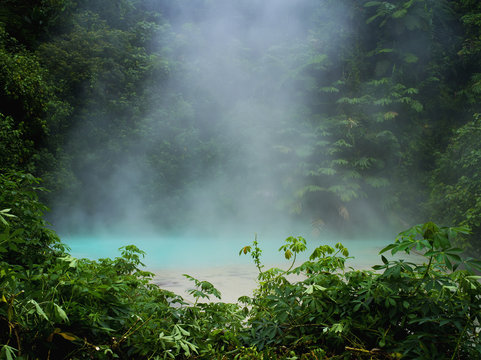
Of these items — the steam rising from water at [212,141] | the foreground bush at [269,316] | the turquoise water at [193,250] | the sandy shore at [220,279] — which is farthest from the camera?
the steam rising from water at [212,141]

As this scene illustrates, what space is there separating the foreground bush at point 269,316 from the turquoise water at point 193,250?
3973 mm

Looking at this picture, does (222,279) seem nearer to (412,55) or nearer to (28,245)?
(28,245)

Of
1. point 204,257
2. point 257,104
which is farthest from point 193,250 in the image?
point 257,104

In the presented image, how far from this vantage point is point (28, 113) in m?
6.40

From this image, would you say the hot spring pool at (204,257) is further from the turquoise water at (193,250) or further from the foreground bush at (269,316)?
the foreground bush at (269,316)

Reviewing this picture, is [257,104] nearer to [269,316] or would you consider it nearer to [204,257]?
[204,257]

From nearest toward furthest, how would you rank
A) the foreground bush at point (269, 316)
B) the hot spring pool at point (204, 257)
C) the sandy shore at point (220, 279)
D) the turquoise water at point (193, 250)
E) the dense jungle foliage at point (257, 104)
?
1. the foreground bush at point (269, 316)
2. the sandy shore at point (220, 279)
3. the hot spring pool at point (204, 257)
4. the turquoise water at point (193, 250)
5. the dense jungle foliage at point (257, 104)

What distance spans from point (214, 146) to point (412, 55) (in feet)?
19.3

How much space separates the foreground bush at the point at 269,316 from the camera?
0.86 m

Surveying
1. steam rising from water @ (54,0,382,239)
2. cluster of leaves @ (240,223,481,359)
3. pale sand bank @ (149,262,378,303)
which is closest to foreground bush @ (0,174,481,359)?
cluster of leaves @ (240,223,481,359)

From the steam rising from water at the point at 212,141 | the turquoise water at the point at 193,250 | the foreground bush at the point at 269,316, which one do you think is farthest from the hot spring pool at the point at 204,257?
the foreground bush at the point at 269,316

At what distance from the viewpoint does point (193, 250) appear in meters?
6.79

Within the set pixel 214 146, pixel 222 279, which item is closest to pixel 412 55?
pixel 214 146

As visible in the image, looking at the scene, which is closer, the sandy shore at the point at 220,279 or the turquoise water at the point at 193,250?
the sandy shore at the point at 220,279
